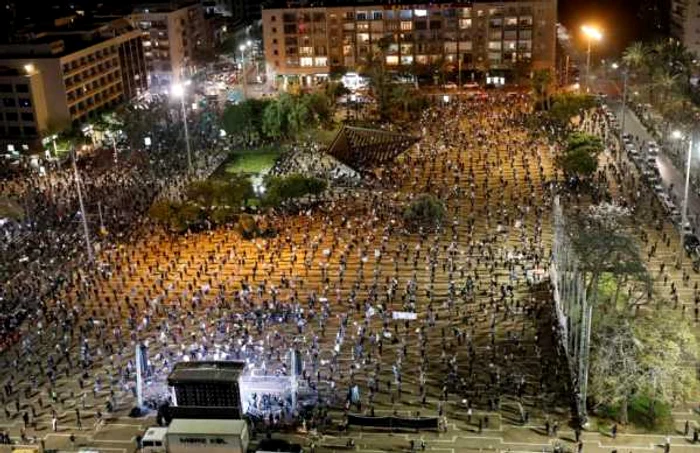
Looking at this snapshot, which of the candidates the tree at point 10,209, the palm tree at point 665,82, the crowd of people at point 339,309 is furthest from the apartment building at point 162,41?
the palm tree at point 665,82

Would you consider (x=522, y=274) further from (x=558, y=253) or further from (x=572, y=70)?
(x=572, y=70)

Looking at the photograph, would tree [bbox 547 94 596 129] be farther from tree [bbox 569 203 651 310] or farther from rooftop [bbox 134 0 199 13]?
rooftop [bbox 134 0 199 13]

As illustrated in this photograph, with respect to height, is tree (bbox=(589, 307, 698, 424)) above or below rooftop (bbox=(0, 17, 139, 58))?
below

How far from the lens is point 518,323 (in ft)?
177

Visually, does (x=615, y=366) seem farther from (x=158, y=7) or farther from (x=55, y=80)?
(x=158, y=7)

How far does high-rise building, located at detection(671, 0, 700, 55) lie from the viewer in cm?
13375

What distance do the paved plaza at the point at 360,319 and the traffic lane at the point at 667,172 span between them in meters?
3.17

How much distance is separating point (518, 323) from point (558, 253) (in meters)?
5.99

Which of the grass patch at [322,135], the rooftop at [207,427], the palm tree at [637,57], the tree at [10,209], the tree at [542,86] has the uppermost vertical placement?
the palm tree at [637,57]

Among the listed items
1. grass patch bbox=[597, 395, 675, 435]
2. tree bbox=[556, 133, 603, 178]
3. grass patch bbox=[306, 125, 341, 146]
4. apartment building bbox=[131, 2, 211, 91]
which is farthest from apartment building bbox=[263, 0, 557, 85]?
grass patch bbox=[597, 395, 675, 435]

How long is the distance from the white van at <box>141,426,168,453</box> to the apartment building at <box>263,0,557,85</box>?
9917cm

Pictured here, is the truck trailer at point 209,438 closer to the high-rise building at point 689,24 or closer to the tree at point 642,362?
the tree at point 642,362

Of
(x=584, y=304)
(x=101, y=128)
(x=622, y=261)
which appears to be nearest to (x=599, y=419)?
(x=584, y=304)

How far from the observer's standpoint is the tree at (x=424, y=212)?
6975 centimetres
